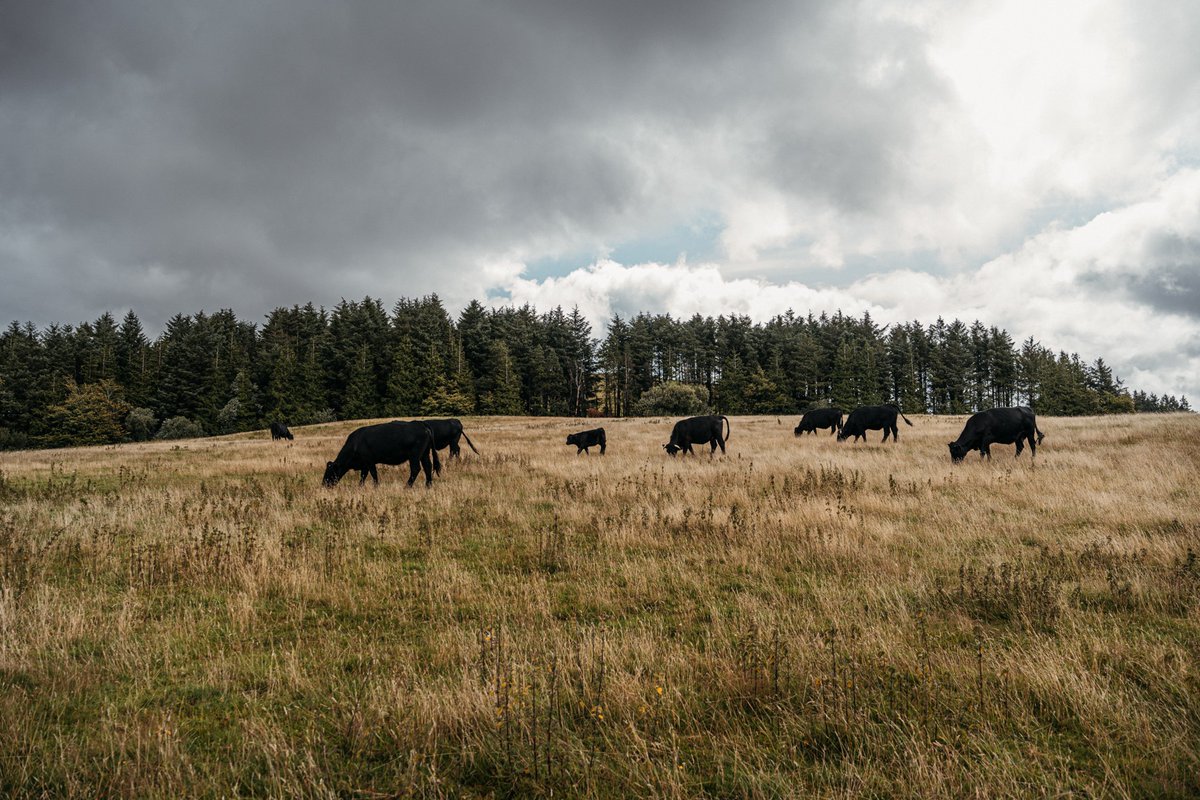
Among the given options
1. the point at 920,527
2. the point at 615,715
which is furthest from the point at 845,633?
the point at 920,527

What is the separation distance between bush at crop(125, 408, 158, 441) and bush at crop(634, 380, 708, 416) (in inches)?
2407

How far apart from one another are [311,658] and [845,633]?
4569 mm

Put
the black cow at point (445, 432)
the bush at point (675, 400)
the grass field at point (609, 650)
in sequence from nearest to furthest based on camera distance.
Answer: the grass field at point (609, 650), the black cow at point (445, 432), the bush at point (675, 400)

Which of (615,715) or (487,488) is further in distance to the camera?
(487,488)

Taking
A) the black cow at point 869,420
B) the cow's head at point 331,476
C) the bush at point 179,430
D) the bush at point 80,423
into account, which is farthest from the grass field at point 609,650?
the bush at point 80,423

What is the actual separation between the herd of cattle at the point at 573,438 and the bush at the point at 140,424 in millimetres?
62873

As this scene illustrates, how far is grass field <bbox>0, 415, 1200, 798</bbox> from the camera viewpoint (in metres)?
2.85

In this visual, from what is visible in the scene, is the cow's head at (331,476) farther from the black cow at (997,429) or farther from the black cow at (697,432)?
the black cow at (997,429)

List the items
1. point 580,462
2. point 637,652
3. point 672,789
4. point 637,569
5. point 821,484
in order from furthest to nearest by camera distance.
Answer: point 580,462
point 821,484
point 637,569
point 637,652
point 672,789

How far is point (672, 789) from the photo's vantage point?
2.63 meters

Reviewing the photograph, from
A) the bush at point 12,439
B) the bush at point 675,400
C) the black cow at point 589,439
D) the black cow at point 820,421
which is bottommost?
the bush at point 12,439

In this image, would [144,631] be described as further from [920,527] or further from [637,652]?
[920,527]

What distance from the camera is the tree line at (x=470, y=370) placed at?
66438 millimetres

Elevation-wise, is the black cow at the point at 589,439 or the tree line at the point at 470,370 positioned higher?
the tree line at the point at 470,370
